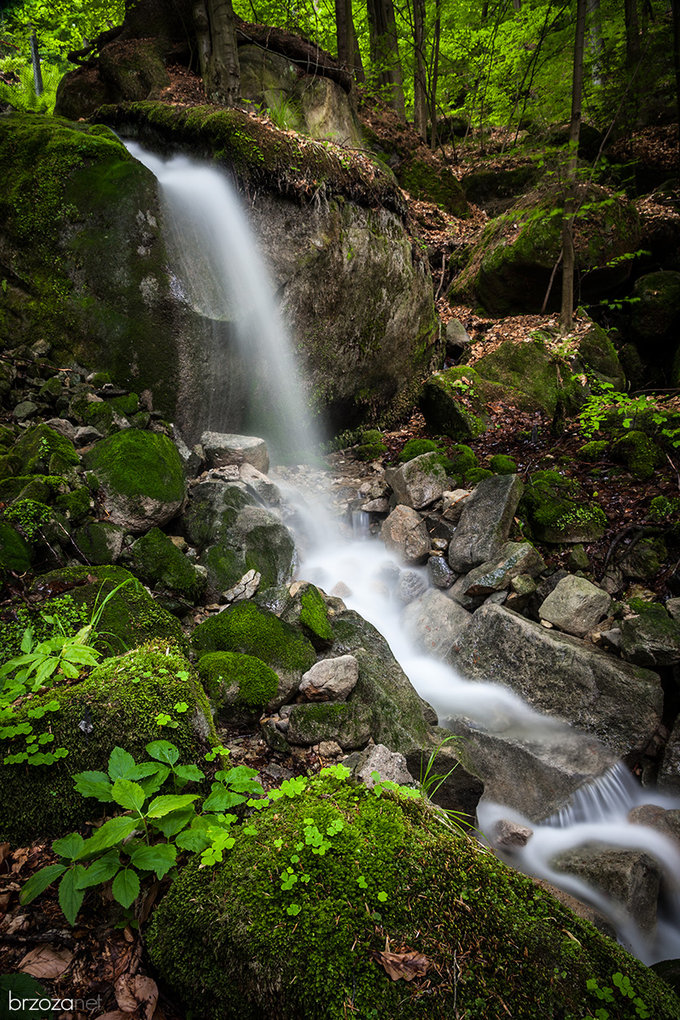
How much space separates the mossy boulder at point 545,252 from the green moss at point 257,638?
9.63 metres

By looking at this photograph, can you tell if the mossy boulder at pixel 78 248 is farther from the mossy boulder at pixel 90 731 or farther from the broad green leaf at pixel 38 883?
the broad green leaf at pixel 38 883

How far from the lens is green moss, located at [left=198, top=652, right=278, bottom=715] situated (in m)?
3.02

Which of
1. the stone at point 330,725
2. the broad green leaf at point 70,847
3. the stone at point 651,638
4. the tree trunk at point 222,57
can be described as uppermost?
the tree trunk at point 222,57

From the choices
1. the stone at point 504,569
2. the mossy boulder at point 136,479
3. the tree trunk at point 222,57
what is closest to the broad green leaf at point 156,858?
the mossy boulder at point 136,479

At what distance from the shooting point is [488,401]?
8469 millimetres

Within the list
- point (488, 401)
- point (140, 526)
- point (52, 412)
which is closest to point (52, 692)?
point (140, 526)

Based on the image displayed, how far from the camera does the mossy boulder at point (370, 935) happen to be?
4.06 feet

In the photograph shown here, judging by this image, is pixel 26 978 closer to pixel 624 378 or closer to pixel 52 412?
pixel 52 412

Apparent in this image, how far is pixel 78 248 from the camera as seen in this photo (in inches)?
229

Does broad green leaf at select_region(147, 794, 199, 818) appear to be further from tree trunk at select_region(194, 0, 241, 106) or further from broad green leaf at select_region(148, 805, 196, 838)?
tree trunk at select_region(194, 0, 241, 106)

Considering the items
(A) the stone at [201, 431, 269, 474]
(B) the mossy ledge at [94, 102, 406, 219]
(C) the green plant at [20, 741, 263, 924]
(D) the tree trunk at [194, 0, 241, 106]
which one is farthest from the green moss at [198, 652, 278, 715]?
(D) the tree trunk at [194, 0, 241, 106]

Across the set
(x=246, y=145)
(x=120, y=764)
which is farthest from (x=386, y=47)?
(x=120, y=764)

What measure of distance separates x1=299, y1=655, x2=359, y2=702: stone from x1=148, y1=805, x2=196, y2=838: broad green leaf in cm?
158

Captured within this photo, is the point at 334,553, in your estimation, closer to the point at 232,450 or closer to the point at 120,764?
the point at 232,450
